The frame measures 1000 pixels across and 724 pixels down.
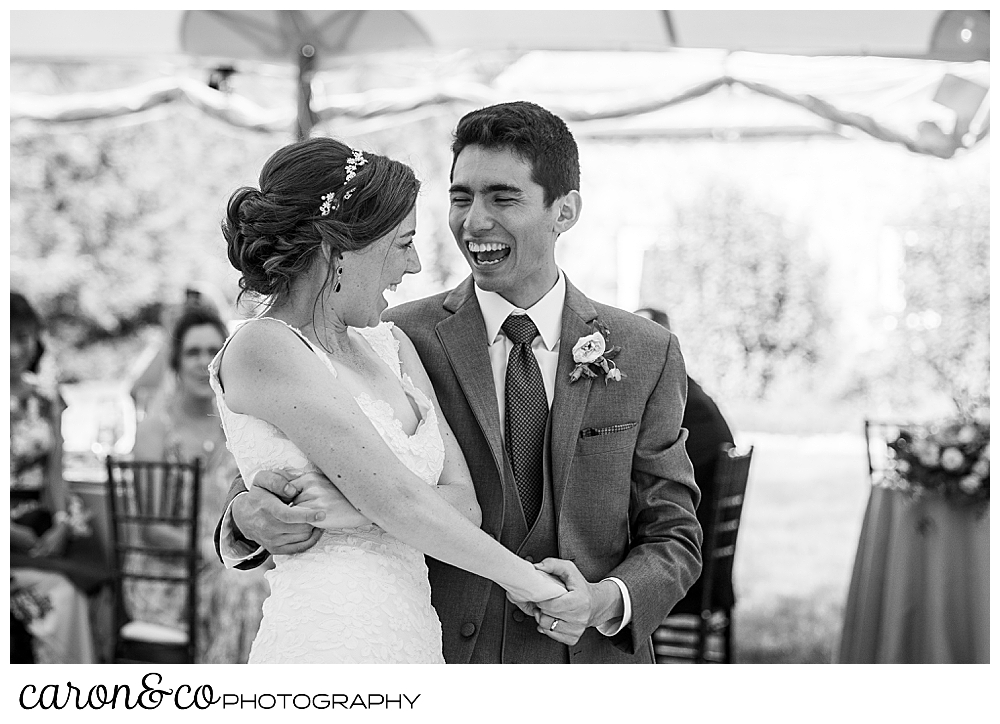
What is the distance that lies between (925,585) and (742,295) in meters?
5.80

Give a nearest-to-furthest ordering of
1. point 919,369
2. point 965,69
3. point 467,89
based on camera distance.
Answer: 1. point 965,69
2. point 467,89
3. point 919,369

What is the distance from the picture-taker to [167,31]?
4.78m

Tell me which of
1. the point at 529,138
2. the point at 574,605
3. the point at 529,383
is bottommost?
the point at 574,605

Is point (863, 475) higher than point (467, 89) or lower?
lower

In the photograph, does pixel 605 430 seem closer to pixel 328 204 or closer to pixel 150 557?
pixel 328 204

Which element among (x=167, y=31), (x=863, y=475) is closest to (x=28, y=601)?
(x=167, y=31)

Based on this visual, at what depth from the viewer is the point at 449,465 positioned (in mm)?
1935

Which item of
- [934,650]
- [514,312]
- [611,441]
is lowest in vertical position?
[934,650]

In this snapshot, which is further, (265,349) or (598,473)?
(598,473)

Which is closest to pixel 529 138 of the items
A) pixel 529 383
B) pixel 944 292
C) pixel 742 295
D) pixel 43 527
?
pixel 529 383

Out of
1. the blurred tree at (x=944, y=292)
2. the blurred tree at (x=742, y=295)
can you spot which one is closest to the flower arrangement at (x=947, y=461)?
the blurred tree at (x=742, y=295)

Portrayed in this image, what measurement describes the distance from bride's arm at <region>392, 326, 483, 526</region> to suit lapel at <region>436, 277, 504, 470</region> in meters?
0.06

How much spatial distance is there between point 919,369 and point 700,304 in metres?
2.09

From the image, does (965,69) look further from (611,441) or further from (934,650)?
(611,441)
